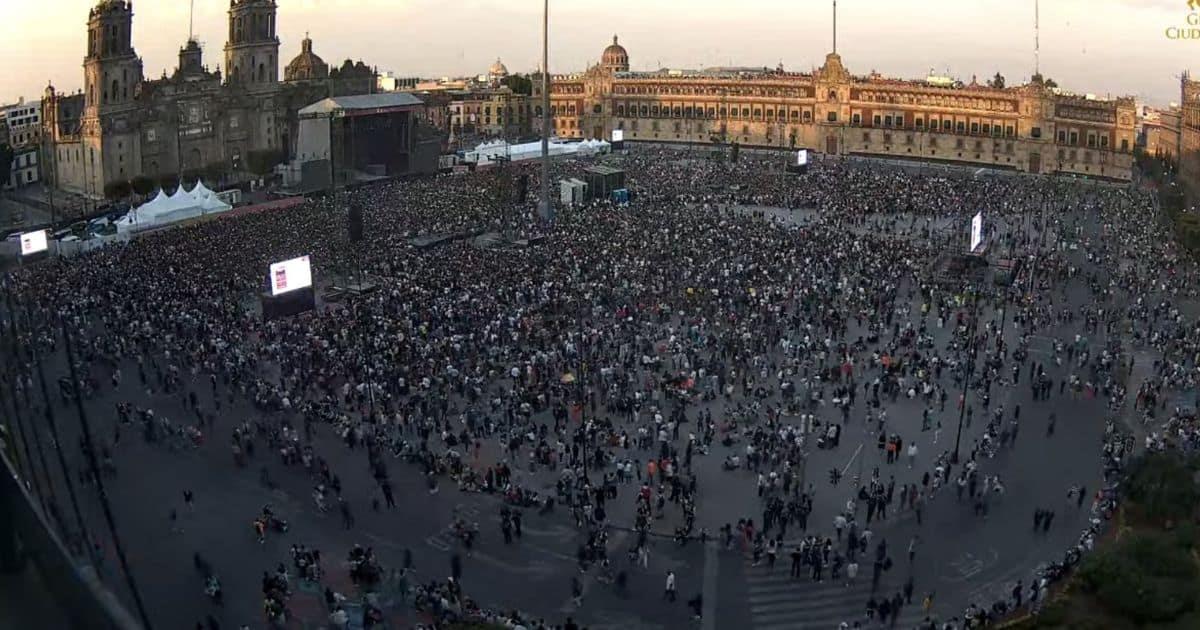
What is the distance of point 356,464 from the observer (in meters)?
26.3

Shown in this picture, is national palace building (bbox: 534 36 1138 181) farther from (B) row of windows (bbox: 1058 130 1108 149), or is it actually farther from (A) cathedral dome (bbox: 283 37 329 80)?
(A) cathedral dome (bbox: 283 37 329 80)

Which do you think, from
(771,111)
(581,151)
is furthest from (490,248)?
(771,111)

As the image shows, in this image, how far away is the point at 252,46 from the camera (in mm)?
78125

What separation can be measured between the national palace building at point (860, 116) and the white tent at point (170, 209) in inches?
2281

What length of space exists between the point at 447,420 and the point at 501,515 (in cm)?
571

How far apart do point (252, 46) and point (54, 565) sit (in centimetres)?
7575

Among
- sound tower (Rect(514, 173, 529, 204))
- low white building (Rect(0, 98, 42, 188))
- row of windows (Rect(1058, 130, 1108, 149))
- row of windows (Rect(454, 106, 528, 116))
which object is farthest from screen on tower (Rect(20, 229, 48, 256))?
row of windows (Rect(1058, 130, 1108, 149))

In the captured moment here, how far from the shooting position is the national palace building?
88.3m

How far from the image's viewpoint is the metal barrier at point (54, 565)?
25.1ft

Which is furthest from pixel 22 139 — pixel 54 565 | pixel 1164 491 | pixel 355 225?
pixel 54 565

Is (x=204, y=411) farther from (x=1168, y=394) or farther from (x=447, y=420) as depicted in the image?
(x=1168, y=394)

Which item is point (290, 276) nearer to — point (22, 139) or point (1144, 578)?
point (1144, 578)

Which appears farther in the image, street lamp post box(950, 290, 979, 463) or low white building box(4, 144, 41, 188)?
low white building box(4, 144, 41, 188)

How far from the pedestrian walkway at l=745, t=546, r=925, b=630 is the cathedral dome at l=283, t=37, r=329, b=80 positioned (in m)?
76.8
